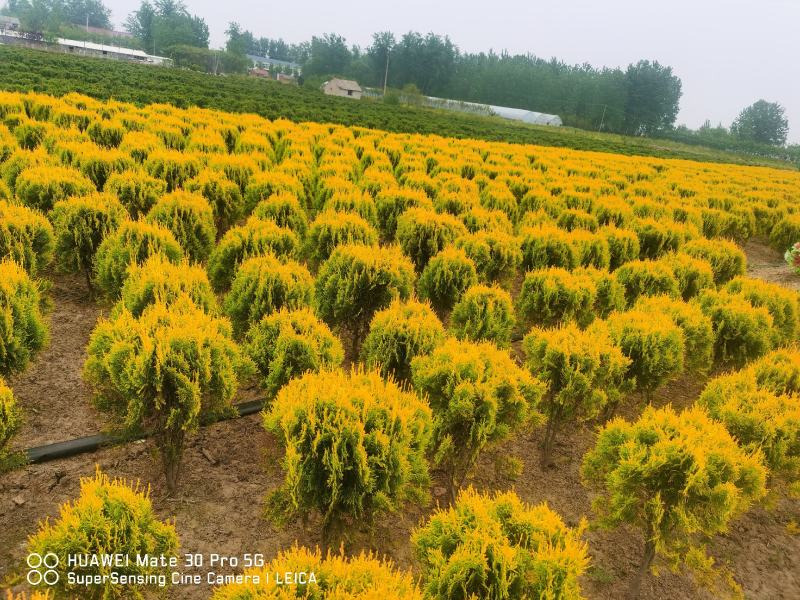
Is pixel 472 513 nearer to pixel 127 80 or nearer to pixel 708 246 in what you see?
pixel 708 246

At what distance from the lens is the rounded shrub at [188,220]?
7.77 m

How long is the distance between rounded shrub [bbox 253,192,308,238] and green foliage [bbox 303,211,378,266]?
2.51ft

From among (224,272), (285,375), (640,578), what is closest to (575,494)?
(640,578)

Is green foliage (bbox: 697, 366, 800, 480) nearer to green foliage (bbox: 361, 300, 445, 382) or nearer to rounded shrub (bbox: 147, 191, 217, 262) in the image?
green foliage (bbox: 361, 300, 445, 382)

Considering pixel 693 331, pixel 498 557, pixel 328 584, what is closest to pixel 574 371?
pixel 498 557

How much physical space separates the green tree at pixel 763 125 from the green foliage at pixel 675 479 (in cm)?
14263

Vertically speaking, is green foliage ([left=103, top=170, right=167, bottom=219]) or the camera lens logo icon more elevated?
green foliage ([left=103, top=170, right=167, bottom=219])

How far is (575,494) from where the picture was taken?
17.2 ft

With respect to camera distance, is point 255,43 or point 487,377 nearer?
point 487,377

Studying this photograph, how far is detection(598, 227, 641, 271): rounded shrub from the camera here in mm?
10242

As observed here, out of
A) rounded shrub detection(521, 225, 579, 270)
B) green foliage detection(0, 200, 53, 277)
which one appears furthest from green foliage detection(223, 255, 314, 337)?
rounded shrub detection(521, 225, 579, 270)

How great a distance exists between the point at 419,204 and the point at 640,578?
806 cm

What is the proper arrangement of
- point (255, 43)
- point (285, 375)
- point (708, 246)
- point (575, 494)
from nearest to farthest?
point (285, 375) < point (575, 494) < point (708, 246) < point (255, 43)

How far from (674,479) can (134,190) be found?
30.9 ft
